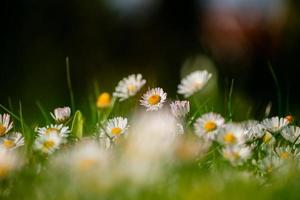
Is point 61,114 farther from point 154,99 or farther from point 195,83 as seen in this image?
point 195,83

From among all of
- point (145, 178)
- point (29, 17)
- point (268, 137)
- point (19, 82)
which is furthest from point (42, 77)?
point (145, 178)

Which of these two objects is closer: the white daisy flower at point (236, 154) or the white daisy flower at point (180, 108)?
the white daisy flower at point (236, 154)

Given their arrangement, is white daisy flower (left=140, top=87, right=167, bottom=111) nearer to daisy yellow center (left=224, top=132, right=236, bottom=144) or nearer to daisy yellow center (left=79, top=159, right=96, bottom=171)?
daisy yellow center (left=224, top=132, right=236, bottom=144)

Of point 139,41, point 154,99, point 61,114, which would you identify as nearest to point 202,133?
point 154,99

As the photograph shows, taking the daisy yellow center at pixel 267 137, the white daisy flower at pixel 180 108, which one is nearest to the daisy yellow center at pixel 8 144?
the white daisy flower at pixel 180 108

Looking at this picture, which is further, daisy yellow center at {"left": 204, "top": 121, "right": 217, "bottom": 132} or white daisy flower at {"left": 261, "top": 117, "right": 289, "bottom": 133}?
white daisy flower at {"left": 261, "top": 117, "right": 289, "bottom": 133}

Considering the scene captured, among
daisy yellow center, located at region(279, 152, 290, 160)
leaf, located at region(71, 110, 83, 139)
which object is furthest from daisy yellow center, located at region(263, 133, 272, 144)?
leaf, located at region(71, 110, 83, 139)

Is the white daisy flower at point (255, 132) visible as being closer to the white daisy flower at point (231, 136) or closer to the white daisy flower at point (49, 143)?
the white daisy flower at point (231, 136)
